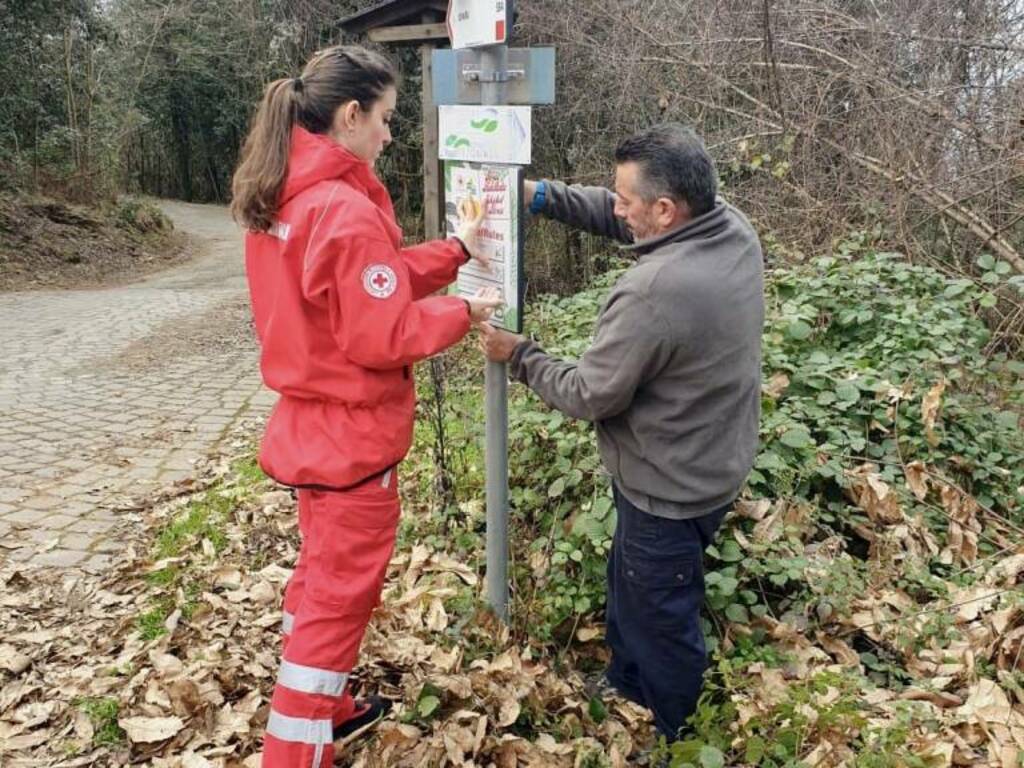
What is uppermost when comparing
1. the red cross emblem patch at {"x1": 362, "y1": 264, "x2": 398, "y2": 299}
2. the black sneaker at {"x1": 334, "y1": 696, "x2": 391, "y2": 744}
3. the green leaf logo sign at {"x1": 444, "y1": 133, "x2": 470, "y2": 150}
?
the green leaf logo sign at {"x1": 444, "y1": 133, "x2": 470, "y2": 150}

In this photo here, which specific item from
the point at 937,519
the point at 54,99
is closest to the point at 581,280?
the point at 937,519

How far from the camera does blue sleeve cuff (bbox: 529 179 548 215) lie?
3.24 m

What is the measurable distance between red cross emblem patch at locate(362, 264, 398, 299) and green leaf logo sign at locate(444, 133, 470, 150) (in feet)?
2.19

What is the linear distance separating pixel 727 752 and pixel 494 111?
2.23 m

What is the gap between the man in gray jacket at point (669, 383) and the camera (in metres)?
2.57

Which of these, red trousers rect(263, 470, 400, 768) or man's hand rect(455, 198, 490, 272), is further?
man's hand rect(455, 198, 490, 272)

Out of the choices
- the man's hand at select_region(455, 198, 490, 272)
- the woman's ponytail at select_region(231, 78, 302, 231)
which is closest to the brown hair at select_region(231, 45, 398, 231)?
the woman's ponytail at select_region(231, 78, 302, 231)

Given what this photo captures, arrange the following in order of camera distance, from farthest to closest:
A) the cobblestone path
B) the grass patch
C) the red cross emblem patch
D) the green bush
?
the cobblestone path → the green bush → the grass patch → the red cross emblem patch

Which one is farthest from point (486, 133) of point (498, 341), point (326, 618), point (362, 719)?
point (362, 719)

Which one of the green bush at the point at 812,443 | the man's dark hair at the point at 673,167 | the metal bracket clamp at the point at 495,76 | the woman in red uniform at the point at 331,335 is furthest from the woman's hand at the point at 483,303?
the green bush at the point at 812,443

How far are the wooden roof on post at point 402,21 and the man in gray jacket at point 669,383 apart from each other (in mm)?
5656

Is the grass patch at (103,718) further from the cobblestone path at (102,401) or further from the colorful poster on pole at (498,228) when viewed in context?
the colorful poster on pole at (498,228)

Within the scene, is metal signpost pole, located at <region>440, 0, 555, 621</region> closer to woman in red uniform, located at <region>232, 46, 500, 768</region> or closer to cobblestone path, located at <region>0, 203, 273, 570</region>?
woman in red uniform, located at <region>232, 46, 500, 768</region>

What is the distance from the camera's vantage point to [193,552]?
449cm
